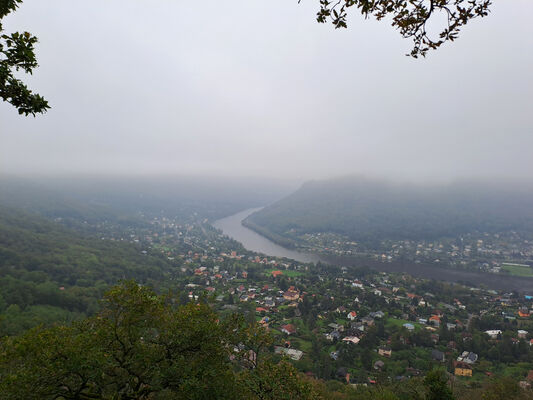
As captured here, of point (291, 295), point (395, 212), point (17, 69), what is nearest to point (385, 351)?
point (291, 295)

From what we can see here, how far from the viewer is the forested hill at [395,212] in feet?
386

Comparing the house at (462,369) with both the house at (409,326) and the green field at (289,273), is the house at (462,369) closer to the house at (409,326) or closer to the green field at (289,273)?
the house at (409,326)

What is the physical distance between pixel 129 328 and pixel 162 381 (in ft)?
4.67

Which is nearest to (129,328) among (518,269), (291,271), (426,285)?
(291,271)

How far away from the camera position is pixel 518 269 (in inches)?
2606

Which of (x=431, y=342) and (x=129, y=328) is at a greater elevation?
(x=129, y=328)

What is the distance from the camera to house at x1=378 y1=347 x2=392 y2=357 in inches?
1043

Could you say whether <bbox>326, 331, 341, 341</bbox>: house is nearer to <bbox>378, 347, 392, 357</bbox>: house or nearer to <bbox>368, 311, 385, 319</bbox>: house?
<bbox>378, 347, 392, 357</bbox>: house

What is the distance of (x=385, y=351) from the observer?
26.8 m

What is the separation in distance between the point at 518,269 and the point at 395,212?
78885 millimetres

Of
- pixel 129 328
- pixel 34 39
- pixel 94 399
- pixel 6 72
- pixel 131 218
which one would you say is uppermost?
pixel 34 39

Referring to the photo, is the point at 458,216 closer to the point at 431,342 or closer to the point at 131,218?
the point at 431,342

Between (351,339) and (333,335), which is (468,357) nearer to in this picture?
(351,339)

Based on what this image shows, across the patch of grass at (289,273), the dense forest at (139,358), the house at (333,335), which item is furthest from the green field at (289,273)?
the dense forest at (139,358)
